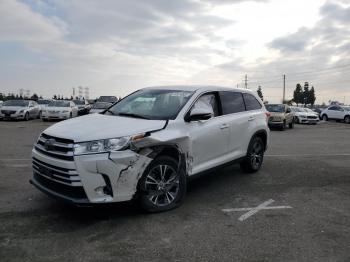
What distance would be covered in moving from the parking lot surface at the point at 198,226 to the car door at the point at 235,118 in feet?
2.31

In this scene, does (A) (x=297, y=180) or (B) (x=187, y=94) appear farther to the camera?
(A) (x=297, y=180)

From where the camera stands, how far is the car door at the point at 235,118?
22.5ft

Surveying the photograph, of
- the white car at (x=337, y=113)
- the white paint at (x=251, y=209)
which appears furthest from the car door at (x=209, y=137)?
the white car at (x=337, y=113)

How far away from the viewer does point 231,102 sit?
283 inches

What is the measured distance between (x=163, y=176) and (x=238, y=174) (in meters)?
3.15

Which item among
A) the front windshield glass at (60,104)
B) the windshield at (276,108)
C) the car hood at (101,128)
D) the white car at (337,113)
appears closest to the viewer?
the car hood at (101,128)

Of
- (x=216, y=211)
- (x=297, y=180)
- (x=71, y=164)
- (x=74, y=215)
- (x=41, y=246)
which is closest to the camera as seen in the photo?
(x=41, y=246)

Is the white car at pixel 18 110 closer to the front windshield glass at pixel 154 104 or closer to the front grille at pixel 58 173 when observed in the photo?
the front windshield glass at pixel 154 104

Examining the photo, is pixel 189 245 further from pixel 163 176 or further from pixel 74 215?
pixel 74 215

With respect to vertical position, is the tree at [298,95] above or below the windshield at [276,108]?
above

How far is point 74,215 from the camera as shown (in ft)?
16.9

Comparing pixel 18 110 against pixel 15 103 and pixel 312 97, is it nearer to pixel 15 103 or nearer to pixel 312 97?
pixel 15 103

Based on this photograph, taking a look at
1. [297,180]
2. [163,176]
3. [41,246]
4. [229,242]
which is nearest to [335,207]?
[297,180]

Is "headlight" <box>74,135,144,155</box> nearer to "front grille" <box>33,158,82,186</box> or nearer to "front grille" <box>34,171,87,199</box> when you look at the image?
"front grille" <box>33,158,82,186</box>
